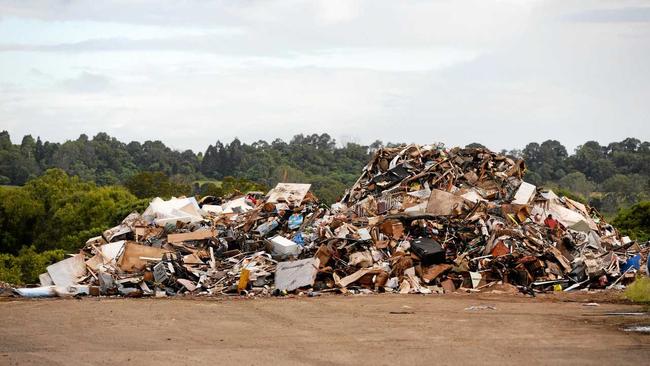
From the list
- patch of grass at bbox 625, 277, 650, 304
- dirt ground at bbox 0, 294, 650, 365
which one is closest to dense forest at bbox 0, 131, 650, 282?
patch of grass at bbox 625, 277, 650, 304

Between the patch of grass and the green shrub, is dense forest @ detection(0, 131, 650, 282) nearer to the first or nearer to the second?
the green shrub

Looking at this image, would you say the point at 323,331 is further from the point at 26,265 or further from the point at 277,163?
the point at 277,163

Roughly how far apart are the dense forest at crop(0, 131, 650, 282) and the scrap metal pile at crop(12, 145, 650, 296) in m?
14.7

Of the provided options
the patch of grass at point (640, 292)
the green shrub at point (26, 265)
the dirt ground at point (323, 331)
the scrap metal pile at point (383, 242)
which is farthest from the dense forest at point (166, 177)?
the dirt ground at point (323, 331)

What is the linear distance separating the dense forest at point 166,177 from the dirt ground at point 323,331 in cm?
2155

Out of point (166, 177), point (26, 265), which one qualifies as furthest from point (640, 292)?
point (166, 177)

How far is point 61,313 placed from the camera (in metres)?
16.9

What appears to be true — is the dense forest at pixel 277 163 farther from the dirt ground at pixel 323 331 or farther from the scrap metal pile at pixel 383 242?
the dirt ground at pixel 323 331

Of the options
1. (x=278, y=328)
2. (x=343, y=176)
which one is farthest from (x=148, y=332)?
(x=343, y=176)

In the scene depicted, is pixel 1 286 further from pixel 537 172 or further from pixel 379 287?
pixel 537 172

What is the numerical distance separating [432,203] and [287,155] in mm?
74626

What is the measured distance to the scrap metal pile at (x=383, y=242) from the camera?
20.2m

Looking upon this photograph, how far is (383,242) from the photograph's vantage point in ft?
69.4

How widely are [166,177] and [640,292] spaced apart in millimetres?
51793
